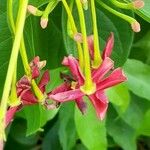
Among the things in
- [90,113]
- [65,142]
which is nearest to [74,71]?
[90,113]

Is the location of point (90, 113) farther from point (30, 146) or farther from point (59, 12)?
point (30, 146)

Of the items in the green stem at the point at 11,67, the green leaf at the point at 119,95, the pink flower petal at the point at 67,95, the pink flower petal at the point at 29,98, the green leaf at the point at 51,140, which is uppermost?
the green stem at the point at 11,67

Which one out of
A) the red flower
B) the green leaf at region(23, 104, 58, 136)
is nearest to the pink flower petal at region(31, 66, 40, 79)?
the red flower

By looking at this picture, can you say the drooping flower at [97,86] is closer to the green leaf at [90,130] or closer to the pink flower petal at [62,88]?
the pink flower petal at [62,88]

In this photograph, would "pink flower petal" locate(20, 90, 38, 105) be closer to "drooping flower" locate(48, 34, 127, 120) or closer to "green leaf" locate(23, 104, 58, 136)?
"drooping flower" locate(48, 34, 127, 120)

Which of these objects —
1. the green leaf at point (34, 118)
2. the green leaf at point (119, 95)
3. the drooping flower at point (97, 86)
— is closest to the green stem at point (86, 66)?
the drooping flower at point (97, 86)
